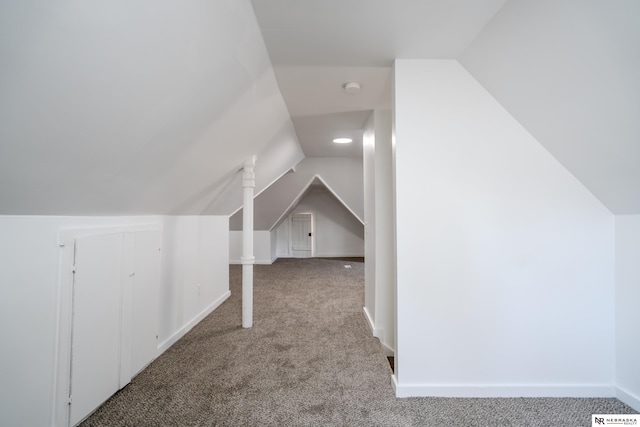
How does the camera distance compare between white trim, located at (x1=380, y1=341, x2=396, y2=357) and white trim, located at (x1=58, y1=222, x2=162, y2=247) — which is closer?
white trim, located at (x1=58, y1=222, x2=162, y2=247)

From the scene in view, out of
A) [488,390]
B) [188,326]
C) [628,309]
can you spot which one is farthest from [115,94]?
[628,309]

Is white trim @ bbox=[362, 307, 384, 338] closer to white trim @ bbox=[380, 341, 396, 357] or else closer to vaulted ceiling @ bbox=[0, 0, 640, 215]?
white trim @ bbox=[380, 341, 396, 357]

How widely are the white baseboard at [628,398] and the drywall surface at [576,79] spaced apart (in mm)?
1082

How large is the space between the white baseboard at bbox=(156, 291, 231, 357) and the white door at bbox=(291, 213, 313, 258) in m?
4.28

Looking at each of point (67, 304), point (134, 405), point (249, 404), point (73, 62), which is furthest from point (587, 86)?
point (134, 405)

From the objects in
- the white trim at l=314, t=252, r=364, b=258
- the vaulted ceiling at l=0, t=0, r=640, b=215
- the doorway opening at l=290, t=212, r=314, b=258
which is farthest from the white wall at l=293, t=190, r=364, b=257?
the vaulted ceiling at l=0, t=0, r=640, b=215

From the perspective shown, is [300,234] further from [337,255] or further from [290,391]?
[290,391]

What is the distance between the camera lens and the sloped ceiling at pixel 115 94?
0.85 metres

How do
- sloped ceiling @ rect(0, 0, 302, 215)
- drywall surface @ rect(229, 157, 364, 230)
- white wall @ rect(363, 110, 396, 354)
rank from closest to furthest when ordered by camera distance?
sloped ceiling @ rect(0, 0, 302, 215)
white wall @ rect(363, 110, 396, 354)
drywall surface @ rect(229, 157, 364, 230)

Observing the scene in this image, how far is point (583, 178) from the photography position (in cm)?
179

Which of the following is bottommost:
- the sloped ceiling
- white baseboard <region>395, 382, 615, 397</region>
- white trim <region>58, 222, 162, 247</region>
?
white baseboard <region>395, 382, 615, 397</region>

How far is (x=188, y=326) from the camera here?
2.83m

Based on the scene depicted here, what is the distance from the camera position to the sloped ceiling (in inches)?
33.5

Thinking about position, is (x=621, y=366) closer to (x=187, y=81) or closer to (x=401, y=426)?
(x=401, y=426)
